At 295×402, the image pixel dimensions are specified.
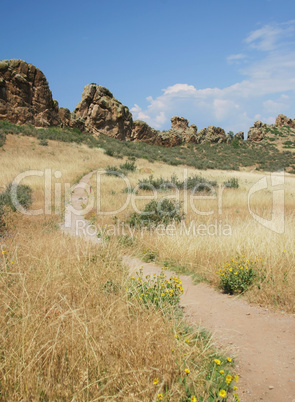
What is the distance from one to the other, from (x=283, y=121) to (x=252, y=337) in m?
82.9

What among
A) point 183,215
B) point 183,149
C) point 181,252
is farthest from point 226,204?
point 183,149

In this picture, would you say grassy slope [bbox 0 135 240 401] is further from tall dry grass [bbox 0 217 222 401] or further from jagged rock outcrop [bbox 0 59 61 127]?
jagged rock outcrop [bbox 0 59 61 127]

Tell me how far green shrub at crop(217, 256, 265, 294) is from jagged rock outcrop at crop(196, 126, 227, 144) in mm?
55097

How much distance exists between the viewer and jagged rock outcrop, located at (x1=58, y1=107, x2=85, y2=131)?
121 feet

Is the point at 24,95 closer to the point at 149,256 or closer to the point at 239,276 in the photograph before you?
the point at 149,256

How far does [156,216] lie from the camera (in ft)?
26.5

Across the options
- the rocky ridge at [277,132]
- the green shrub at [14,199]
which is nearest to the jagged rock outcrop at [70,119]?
the green shrub at [14,199]

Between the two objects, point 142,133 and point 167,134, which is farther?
point 167,134

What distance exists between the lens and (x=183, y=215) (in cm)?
845

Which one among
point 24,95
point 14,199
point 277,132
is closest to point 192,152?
point 24,95

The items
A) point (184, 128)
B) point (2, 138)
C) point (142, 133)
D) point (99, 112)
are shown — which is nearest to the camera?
point (2, 138)

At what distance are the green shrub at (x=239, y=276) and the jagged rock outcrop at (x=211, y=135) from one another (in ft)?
181

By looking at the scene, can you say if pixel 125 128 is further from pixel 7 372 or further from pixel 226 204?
pixel 7 372

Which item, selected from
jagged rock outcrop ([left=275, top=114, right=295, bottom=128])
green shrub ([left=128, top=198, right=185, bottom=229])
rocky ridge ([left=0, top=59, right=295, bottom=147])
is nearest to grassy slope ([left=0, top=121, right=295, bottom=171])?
rocky ridge ([left=0, top=59, right=295, bottom=147])
